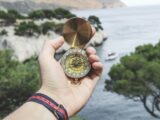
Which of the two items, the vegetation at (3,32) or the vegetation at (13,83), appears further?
the vegetation at (3,32)

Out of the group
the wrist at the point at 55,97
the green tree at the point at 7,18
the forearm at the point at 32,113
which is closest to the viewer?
the forearm at the point at 32,113

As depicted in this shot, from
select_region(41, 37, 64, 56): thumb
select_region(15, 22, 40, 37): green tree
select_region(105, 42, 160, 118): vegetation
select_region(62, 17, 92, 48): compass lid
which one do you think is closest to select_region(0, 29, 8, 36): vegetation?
select_region(15, 22, 40, 37): green tree

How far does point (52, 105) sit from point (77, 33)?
2.21 feet

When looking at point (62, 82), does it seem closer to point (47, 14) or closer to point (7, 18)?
point (7, 18)

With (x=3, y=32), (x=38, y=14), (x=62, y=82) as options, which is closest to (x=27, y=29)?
(x=3, y=32)

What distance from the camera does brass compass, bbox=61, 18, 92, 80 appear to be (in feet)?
9.55

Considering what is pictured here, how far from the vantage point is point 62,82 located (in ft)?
9.07

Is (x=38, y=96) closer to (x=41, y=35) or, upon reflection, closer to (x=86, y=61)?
(x=86, y=61)

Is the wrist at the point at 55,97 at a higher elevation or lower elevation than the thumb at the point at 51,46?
lower

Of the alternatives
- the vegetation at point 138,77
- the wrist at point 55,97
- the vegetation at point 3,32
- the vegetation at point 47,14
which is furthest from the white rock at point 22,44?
the wrist at point 55,97

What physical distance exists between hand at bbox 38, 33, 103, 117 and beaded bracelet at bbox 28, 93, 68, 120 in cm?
8

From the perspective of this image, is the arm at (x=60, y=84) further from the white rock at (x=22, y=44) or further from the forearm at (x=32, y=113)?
the white rock at (x=22, y=44)

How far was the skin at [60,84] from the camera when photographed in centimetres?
263

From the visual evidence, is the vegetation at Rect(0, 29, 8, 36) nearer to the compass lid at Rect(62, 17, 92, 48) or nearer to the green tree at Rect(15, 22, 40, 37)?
the green tree at Rect(15, 22, 40, 37)
